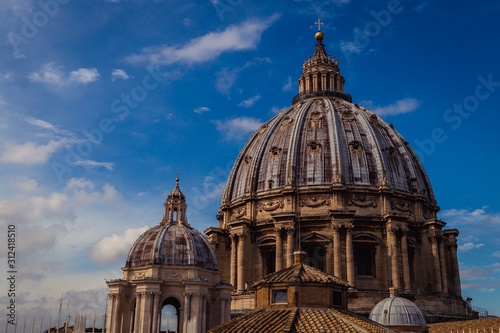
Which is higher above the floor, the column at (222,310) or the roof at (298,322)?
the column at (222,310)

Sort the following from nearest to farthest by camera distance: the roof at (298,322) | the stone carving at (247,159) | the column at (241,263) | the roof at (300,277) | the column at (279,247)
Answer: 1. the roof at (298,322)
2. the roof at (300,277)
3. the column at (279,247)
4. the column at (241,263)
5. the stone carving at (247,159)

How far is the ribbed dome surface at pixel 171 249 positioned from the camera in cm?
4166

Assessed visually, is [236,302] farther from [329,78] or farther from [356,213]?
[329,78]

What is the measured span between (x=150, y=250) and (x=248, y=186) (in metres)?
22.8

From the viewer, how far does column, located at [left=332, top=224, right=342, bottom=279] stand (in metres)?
52.5

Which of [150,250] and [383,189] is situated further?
[383,189]

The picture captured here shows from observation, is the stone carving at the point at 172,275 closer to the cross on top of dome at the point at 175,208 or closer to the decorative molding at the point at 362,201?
the cross on top of dome at the point at 175,208

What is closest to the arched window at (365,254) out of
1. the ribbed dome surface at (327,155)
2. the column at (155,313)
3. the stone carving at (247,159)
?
the ribbed dome surface at (327,155)

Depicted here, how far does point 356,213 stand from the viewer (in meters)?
56.7

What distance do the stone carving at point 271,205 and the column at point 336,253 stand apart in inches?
289

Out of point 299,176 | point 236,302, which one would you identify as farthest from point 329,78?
point 236,302

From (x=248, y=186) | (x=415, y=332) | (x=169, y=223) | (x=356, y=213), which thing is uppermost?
(x=248, y=186)

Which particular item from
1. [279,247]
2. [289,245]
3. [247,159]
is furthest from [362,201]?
[247,159]

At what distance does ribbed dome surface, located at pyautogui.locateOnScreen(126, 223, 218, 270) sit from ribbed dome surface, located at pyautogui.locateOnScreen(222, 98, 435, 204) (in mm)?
18025
